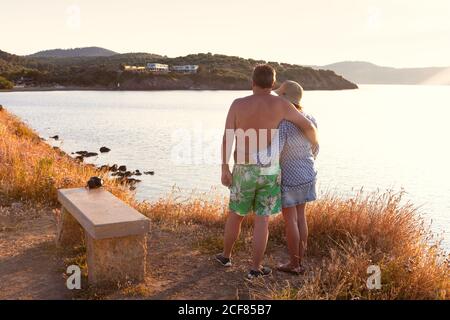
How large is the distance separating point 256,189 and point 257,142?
483 mm

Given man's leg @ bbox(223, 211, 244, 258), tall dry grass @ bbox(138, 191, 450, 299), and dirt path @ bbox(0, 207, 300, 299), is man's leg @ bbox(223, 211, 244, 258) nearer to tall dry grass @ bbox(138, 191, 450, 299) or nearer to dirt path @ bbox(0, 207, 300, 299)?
dirt path @ bbox(0, 207, 300, 299)

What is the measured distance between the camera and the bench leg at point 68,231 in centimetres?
648

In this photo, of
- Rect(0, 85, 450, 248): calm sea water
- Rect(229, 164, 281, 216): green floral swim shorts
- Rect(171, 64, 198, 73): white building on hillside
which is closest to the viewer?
Rect(229, 164, 281, 216): green floral swim shorts

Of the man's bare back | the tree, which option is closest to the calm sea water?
the man's bare back

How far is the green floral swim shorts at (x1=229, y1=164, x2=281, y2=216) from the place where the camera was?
16.7 feet

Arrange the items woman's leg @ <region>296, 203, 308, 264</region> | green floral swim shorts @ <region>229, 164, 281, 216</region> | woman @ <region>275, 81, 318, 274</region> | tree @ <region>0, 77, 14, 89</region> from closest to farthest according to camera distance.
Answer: green floral swim shorts @ <region>229, 164, 281, 216</region> < woman @ <region>275, 81, 318, 274</region> < woman's leg @ <region>296, 203, 308, 264</region> < tree @ <region>0, 77, 14, 89</region>

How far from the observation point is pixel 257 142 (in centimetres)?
507

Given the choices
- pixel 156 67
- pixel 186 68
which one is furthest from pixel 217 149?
pixel 186 68

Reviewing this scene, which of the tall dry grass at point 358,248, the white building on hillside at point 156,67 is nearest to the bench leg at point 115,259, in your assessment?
the tall dry grass at point 358,248

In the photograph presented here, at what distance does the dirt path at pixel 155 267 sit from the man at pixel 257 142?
576 mm

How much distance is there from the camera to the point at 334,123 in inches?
2082

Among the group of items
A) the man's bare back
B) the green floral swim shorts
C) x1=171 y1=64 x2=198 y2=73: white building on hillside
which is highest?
x1=171 y1=64 x2=198 y2=73: white building on hillside

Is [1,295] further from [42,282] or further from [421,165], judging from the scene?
[421,165]
